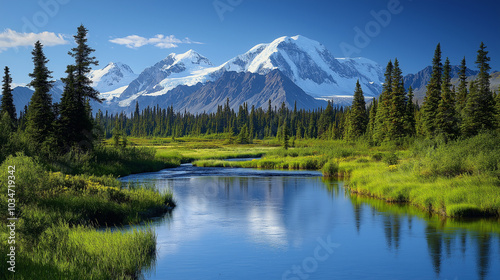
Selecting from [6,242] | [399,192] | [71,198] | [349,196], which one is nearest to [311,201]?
[349,196]

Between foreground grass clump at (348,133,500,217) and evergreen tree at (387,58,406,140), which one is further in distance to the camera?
evergreen tree at (387,58,406,140)

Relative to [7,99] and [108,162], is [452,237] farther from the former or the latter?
[7,99]

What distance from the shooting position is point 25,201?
1956 cm

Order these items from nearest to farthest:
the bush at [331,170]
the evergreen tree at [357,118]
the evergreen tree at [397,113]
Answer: the bush at [331,170], the evergreen tree at [397,113], the evergreen tree at [357,118]

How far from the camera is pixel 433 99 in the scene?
241 ft

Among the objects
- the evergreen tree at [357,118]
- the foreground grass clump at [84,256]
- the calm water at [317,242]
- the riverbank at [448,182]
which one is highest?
the evergreen tree at [357,118]

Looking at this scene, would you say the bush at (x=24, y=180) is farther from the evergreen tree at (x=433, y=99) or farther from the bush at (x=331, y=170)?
the evergreen tree at (x=433, y=99)

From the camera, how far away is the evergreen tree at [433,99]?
71.4m

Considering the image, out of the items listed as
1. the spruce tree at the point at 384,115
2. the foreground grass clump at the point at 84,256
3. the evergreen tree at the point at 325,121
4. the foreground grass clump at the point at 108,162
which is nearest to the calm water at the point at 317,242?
the foreground grass clump at the point at 84,256

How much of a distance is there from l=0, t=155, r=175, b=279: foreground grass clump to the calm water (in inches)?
55.1

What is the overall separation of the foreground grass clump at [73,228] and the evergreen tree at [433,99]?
57.3m

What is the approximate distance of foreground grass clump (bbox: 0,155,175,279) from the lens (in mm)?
12984

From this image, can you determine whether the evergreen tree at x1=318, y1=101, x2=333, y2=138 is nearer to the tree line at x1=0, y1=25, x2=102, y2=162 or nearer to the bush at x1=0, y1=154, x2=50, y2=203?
the tree line at x1=0, y1=25, x2=102, y2=162

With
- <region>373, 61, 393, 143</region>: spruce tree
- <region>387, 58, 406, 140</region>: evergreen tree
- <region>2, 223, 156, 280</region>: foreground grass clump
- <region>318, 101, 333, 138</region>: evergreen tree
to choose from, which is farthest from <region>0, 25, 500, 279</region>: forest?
<region>318, 101, 333, 138</region>: evergreen tree
